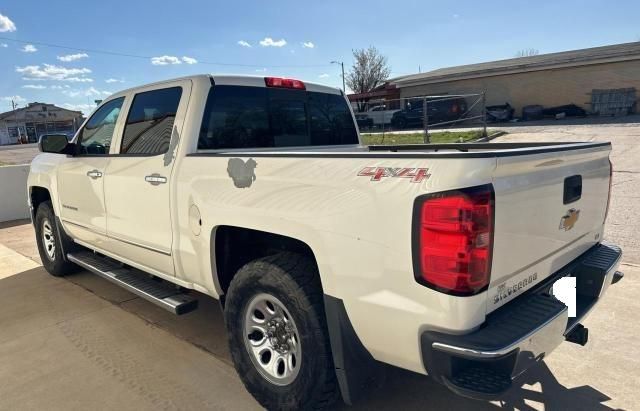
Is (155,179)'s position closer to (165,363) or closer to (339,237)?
(165,363)

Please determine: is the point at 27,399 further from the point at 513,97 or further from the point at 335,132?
the point at 513,97

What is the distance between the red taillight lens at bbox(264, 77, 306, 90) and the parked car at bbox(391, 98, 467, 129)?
24.2 metres

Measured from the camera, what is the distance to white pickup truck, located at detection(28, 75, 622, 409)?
6.31ft

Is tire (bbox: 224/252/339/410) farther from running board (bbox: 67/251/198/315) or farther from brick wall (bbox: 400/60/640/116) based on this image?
brick wall (bbox: 400/60/640/116)

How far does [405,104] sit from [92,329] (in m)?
28.8

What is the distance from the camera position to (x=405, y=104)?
30719mm

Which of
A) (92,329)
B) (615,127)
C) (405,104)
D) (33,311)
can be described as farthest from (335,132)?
(405,104)

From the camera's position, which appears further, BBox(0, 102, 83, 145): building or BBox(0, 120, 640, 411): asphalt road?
BBox(0, 102, 83, 145): building

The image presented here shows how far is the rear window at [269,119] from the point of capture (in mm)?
3363

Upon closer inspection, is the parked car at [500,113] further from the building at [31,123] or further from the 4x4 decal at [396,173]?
the building at [31,123]

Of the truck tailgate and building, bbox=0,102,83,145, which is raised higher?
building, bbox=0,102,83,145

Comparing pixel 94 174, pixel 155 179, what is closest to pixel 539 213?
pixel 155 179

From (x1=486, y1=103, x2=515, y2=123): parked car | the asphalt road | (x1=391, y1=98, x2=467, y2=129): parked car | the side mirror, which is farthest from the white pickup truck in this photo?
(x1=486, y1=103, x2=515, y2=123): parked car

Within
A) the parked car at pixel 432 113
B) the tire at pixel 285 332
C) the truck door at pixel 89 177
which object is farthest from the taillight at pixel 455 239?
the parked car at pixel 432 113
